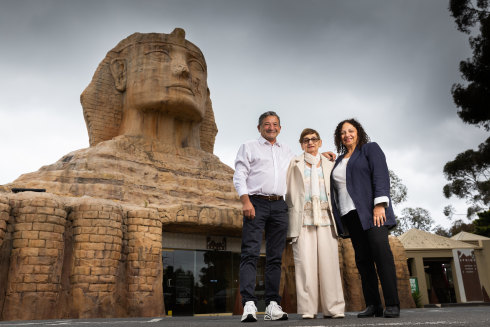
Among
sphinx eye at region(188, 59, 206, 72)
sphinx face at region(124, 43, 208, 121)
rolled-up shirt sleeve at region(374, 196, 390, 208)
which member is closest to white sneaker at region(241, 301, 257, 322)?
rolled-up shirt sleeve at region(374, 196, 390, 208)

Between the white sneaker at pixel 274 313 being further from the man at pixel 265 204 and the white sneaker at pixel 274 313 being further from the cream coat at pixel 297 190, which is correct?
the cream coat at pixel 297 190

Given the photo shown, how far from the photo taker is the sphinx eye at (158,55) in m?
9.08

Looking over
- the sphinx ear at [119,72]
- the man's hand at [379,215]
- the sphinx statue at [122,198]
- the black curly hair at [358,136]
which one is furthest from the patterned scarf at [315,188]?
the sphinx ear at [119,72]

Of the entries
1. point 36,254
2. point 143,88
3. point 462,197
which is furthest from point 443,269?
point 36,254

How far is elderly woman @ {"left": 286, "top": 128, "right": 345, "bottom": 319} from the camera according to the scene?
324 cm

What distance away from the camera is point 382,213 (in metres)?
2.99

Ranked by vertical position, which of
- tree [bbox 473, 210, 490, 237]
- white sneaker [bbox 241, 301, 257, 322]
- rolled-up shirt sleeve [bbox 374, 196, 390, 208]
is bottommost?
white sneaker [bbox 241, 301, 257, 322]

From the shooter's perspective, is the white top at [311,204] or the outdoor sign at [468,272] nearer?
the white top at [311,204]

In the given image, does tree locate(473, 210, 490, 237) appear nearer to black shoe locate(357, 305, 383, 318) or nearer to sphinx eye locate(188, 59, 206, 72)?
sphinx eye locate(188, 59, 206, 72)

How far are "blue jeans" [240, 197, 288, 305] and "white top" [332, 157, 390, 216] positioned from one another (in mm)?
437

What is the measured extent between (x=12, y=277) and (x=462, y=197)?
96.3 ft

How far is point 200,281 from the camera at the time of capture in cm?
826

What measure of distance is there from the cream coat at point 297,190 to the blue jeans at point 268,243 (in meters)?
0.06

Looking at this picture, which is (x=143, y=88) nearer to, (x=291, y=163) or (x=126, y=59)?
(x=126, y=59)
